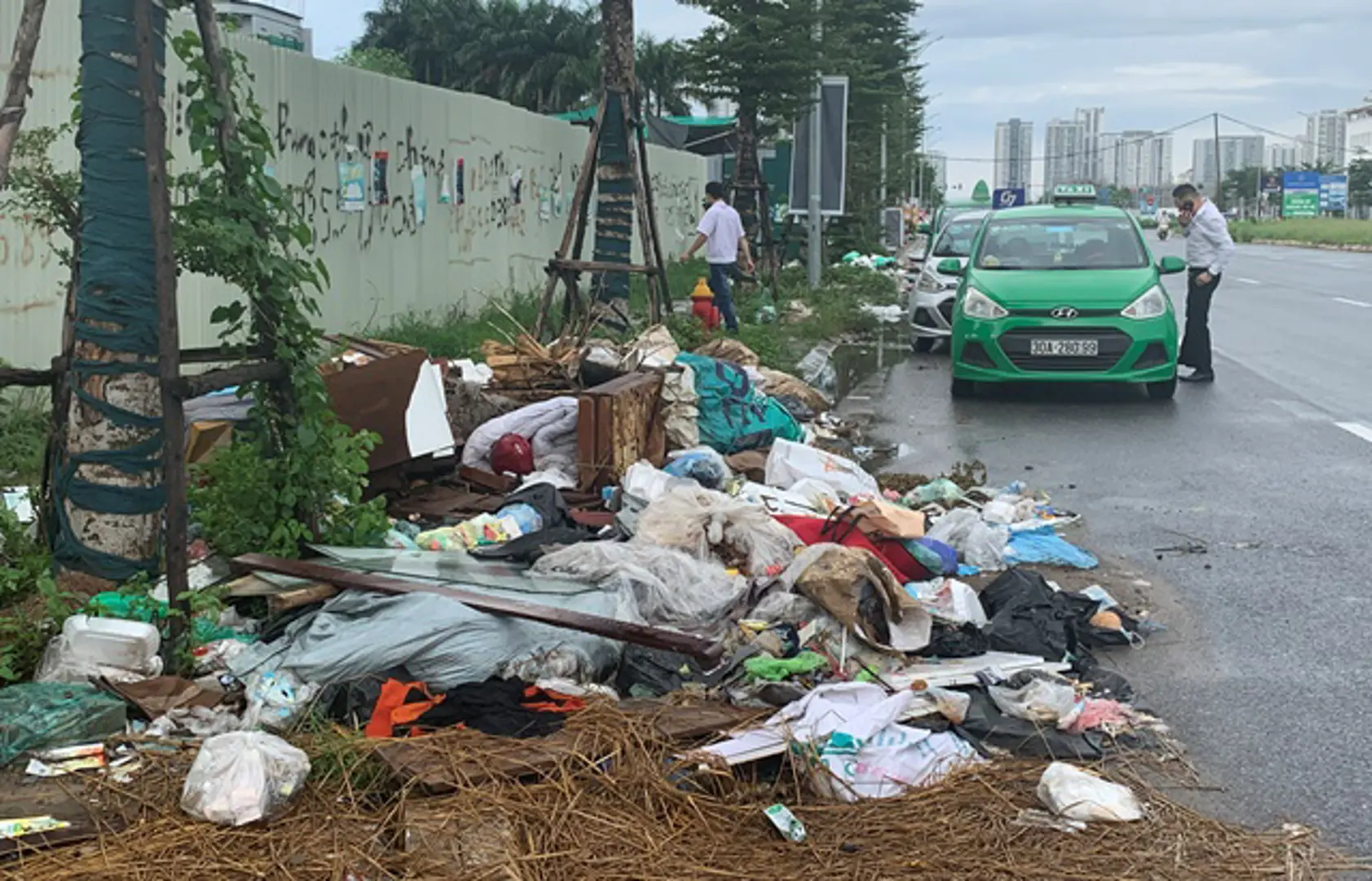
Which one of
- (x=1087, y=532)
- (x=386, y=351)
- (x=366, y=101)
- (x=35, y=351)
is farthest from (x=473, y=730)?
(x=366, y=101)

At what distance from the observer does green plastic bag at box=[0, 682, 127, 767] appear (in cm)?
454

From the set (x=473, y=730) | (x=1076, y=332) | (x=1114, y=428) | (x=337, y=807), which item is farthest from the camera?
(x=1076, y=332)

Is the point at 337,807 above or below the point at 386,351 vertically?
below

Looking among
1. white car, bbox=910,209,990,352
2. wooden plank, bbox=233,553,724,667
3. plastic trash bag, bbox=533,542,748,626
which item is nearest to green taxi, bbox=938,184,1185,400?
white car, bbox=910,209,990,352

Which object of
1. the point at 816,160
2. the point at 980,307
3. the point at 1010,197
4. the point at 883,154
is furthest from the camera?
the point at 1010,197

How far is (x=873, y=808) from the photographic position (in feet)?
14.1

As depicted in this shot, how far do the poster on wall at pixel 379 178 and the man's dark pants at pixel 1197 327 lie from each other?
8.30 metres

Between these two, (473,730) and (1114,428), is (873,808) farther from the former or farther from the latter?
(1114,428)

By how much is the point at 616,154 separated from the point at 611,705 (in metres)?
12.1

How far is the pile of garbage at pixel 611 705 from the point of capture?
158 inches

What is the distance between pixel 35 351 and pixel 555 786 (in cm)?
723

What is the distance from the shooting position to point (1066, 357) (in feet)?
43.1

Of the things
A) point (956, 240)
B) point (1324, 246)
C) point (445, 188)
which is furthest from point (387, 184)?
point (1324, 246)

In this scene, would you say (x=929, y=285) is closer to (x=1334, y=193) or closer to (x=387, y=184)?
(x=387, y=184)
